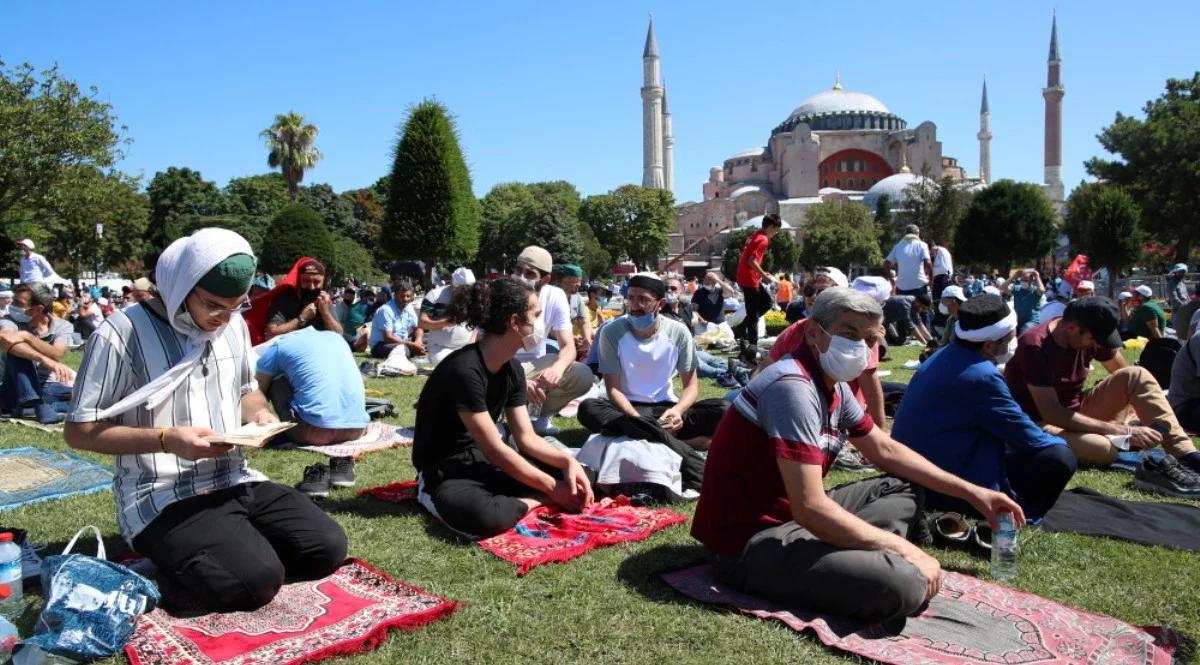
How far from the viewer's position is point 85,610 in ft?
9.58

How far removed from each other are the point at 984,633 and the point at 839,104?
12153cm

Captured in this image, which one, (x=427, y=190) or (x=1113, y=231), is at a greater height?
(x=427, y=190)

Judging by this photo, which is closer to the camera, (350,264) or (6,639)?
(6,639)

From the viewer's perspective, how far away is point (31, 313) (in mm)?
8734

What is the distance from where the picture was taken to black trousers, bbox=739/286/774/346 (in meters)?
12.2

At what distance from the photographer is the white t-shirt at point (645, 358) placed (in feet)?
20.6

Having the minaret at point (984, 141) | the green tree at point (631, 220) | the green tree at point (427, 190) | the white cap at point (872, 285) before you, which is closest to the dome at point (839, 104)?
the minaret at point (984, 141)

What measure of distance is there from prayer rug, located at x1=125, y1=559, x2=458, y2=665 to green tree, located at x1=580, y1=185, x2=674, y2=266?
78.0 meters

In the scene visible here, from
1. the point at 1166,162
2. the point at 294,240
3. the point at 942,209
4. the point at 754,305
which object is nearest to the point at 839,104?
the point at 942,209

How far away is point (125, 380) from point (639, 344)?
3666 mm

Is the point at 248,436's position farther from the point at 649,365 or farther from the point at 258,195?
the point at 258,195

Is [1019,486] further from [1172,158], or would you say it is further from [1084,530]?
[1172,158]

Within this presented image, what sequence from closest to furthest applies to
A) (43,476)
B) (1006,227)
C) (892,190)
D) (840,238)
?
(43,476)
(1006,227)
(840,238)
(892,190)

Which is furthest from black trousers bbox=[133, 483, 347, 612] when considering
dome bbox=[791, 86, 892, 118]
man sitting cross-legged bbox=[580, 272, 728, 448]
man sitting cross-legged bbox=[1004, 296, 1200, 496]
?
dome bbox=[791, 86, 892, 118]
